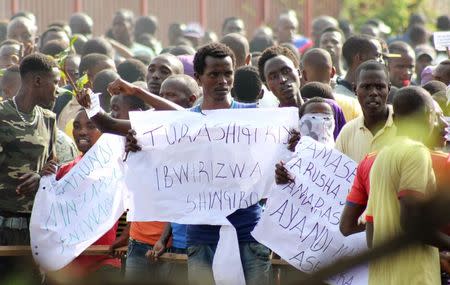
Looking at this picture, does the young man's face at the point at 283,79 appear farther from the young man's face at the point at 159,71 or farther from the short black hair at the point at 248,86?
the young man's face at the point at 159,71

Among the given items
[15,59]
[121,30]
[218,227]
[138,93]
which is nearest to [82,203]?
[138,93]

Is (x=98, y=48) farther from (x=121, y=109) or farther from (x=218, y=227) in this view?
(x=218, y=227)

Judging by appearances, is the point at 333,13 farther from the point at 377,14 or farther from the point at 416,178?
the point at 416,178

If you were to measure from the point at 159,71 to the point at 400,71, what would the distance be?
3.48 m

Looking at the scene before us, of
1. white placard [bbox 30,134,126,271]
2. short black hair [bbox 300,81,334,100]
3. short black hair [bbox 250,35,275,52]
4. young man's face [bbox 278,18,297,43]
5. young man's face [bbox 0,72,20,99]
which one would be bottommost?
white placard [bbox 30,134,126,271]

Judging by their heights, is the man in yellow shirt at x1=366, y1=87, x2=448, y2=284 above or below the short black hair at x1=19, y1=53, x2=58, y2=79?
below

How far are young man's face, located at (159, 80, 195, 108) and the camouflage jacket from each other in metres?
0.83

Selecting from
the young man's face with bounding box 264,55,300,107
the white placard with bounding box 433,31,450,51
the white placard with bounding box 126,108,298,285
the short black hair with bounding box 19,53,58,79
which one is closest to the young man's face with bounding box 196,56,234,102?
the white placard with bounding box 126,108,298,285

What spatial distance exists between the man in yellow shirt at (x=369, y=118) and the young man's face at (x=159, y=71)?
2.55m

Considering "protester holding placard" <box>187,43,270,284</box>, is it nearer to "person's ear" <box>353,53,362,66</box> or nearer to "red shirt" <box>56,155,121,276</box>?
"red shirt" <box>56,155,121,276</box>

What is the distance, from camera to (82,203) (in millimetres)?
6609

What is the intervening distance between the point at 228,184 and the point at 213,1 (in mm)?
19267

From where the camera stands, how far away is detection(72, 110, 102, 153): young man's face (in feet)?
23.7

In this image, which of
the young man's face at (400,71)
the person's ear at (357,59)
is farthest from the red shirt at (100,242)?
the young man's face at (400,71)
